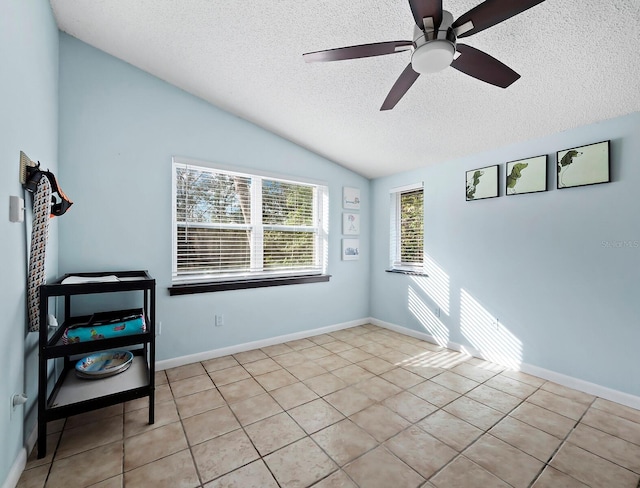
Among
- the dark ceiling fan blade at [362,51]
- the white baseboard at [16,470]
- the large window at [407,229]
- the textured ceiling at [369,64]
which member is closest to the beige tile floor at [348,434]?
the white baseboard at [16,470]

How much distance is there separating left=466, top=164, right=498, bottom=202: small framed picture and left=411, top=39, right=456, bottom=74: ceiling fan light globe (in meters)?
2.07

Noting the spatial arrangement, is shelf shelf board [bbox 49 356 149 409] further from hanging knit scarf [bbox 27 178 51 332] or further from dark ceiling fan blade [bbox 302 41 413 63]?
dark ceiling fan blade [bbox 302 41 413 63]

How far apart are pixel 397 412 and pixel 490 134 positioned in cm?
269

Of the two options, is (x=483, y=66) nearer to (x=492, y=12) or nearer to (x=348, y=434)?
(x=492, y=12)

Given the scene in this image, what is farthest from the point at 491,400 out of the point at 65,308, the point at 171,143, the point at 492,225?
the point at 171,143

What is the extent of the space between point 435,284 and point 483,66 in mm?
2683

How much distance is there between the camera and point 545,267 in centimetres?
281

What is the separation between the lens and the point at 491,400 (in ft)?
8.00

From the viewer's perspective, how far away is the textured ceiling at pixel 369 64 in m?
1.78

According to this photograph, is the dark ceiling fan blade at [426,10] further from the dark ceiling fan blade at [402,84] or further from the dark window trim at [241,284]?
the dark window trim at [241,284]

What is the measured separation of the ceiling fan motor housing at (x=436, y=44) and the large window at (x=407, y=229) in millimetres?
2631

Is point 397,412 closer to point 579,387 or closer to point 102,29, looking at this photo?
point 579,387

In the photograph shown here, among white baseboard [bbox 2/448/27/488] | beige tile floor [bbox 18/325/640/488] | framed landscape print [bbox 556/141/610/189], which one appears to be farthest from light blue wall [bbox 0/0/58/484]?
framed landscape print [bbox 556/141/610/189]

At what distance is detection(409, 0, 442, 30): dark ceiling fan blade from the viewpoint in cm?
124
